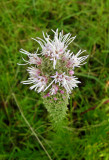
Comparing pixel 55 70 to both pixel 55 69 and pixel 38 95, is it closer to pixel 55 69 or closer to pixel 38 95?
pixel 55 69

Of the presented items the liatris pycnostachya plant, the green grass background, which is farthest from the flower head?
the green grass background

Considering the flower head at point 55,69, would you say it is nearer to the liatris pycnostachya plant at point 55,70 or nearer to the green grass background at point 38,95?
the liatris pycnostachya plant at point 55,70

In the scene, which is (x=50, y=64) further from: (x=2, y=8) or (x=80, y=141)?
(x=2, y=8)

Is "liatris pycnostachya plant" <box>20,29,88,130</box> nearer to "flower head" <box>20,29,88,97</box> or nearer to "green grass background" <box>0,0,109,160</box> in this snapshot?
"flower head" <box>20,29,88,97</box>

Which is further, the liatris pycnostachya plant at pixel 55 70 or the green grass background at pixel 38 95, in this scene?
the green grass background at pixel 38 95

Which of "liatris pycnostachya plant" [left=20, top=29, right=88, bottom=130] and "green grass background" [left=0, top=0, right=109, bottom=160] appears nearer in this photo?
"liatris pycnostachya plant" [left=20, top=29, right=88, bottom=130]

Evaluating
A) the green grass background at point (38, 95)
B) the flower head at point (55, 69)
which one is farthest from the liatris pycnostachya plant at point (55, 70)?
the green grass background at point (38, 95)

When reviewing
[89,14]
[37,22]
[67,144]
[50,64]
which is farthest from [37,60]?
[89,14]

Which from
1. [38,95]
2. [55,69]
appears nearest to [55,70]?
[55,69]
